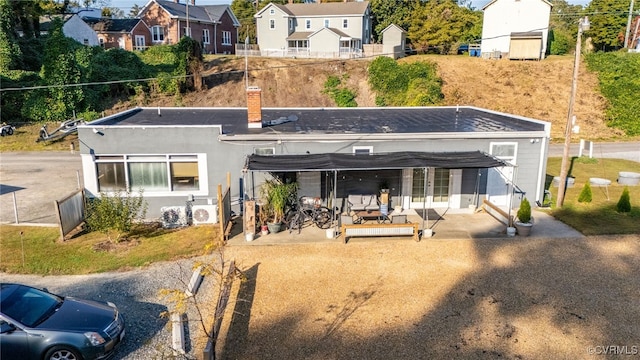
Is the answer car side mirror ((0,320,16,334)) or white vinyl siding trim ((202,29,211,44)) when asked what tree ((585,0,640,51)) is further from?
car side mirror ((0,320,16,334))

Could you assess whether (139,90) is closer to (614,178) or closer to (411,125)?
(411,125)

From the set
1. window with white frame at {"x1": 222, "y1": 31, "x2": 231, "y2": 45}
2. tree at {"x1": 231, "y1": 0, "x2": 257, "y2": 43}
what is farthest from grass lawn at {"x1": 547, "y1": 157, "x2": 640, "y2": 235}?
tree at {"x1": 231, "y1": 0, "x2": 257, "y2": 43}

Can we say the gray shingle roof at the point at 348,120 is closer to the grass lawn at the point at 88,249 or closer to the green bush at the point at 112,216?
the green bush at the point at 112,216

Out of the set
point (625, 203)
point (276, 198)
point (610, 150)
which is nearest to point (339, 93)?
point (610, 150)

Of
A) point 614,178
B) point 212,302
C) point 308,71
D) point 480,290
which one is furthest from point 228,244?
point 308,71

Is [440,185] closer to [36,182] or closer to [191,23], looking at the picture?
[36,182]

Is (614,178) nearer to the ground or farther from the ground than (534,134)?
nearer to the ground

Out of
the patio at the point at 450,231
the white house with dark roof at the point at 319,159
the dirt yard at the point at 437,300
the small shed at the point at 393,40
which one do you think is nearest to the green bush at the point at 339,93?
the small shed at the point at 393,40
